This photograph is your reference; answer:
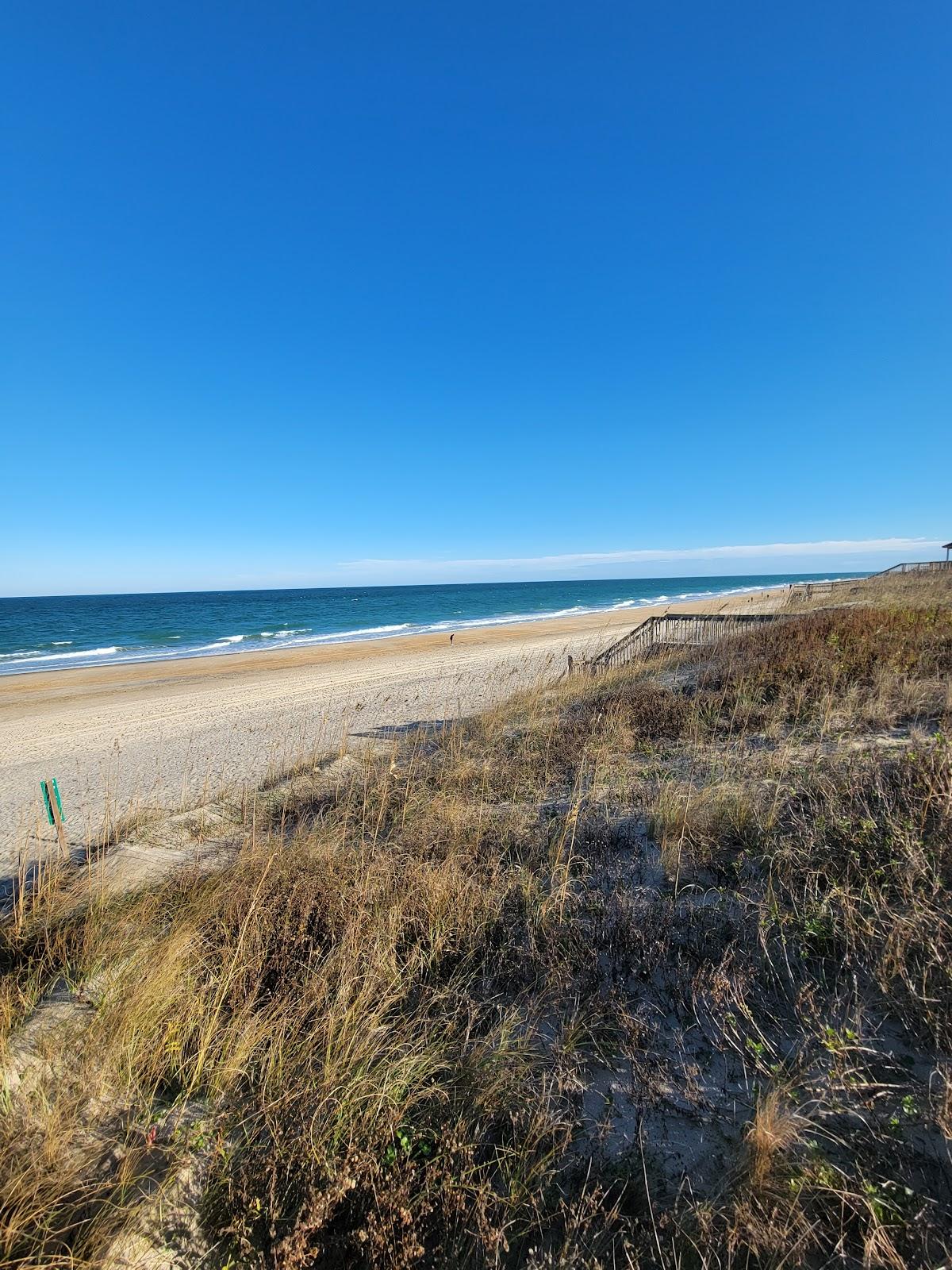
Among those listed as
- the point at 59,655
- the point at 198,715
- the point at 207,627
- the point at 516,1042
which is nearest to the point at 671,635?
the point at 198,715

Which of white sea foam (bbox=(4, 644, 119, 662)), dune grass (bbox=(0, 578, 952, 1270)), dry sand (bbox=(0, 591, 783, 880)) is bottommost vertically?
dry sand (bbox=(0, 591, 783, 880))

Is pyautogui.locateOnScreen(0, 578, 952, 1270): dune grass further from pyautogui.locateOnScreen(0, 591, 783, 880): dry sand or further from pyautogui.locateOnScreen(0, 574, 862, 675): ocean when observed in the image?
pyautogui.locateOnScreen(0, 574, 862, 675): ocean

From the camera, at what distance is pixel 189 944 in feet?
11.2

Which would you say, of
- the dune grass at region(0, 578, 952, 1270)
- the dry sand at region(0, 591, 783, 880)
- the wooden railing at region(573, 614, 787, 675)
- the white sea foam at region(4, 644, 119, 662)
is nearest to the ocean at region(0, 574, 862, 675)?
the white sea foam at region(4, 644, 119, 662)

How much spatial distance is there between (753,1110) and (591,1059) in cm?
70

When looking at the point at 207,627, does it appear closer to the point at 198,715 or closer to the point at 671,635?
the point at 198,715

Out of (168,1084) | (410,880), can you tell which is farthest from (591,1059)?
(168,1084)

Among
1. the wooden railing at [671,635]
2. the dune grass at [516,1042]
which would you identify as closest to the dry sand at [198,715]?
the wooden railing at [671,635]

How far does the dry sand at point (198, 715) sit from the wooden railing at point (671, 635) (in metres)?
1.56

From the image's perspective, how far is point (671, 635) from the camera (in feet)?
50.8

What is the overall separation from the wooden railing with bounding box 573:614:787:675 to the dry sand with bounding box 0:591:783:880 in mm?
1563

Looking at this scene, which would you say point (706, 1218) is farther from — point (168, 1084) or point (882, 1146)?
point (168, 1084)

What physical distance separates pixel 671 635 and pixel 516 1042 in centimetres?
1386

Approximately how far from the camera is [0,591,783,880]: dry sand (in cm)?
869
